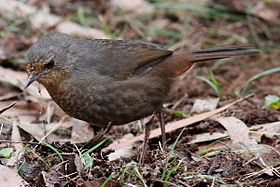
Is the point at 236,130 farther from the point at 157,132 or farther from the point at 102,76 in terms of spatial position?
the point at 102,76

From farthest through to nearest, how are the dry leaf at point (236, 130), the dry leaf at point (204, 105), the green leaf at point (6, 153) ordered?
the dry leaf at point (204, 105) < the dry leaf at point (236, 130) < the green leaf at point (6, 153)

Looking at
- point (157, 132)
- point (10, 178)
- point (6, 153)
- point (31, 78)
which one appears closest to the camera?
point (10, 178)

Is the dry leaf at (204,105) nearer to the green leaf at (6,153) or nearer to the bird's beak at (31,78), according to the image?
the bird's beak at (31,78)

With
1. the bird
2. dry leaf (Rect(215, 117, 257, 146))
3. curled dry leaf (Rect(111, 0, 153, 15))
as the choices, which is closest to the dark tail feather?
the bird

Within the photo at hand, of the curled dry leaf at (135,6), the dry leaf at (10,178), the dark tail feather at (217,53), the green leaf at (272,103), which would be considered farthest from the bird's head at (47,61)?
the curled dry leaf at (135,6)

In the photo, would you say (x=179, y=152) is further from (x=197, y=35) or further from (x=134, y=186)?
(x=197, y=35)

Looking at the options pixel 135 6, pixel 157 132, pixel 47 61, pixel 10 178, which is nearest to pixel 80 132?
pixel 157 132

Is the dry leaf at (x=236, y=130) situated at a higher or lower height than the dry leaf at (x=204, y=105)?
lower

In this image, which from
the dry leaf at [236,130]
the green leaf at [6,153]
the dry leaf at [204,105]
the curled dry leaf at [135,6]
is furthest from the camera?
the curled dry leaf at [135,6]
